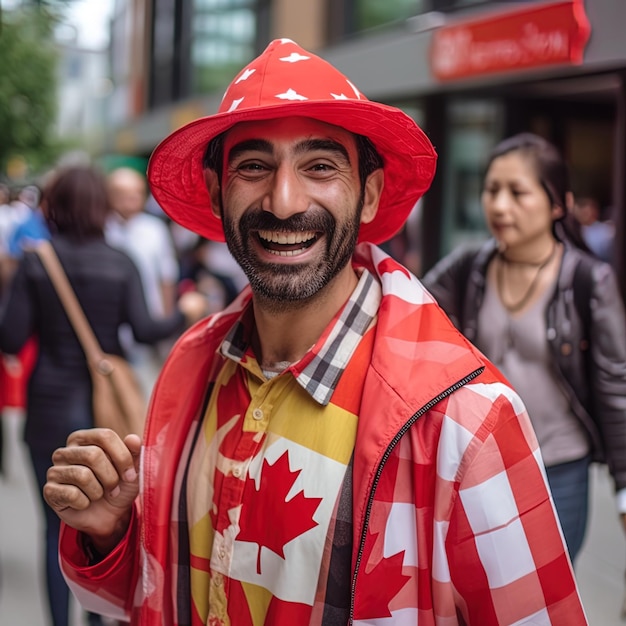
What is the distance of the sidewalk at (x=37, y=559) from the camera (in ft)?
13.5

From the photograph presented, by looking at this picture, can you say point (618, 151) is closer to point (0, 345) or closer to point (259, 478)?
point (0, 345)

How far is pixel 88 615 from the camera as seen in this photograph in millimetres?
3852

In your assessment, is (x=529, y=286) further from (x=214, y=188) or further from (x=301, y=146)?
(x=301, y=146)

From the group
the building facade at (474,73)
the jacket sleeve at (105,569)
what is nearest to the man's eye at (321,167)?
the jacket sleeve at (105,569)

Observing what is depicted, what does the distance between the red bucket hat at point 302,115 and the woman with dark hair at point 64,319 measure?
1.65 metres

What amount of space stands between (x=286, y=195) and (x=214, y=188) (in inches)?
14.0

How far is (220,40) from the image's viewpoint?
51.6 feet

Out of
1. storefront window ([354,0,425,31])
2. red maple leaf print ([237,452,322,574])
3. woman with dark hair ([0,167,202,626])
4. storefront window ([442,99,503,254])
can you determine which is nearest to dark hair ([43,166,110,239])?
woman with dark hair ([0,167,202,626])

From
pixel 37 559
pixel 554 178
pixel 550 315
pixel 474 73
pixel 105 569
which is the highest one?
pixel 474 73

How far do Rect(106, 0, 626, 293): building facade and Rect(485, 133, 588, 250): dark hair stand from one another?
261cm

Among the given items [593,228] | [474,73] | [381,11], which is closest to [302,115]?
[474,73]

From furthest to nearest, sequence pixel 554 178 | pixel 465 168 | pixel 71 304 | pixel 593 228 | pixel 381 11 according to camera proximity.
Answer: pixel 593 228 → pixel 381 11 → pixel 465 168 → pixel 71 304 → pixel 554 178

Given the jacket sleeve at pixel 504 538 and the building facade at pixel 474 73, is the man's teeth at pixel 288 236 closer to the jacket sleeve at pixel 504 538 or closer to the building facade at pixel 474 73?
the jacket sleeve at pixel 504 538

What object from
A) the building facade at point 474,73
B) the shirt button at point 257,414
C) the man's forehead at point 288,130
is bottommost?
the shirt button at point 257,414
